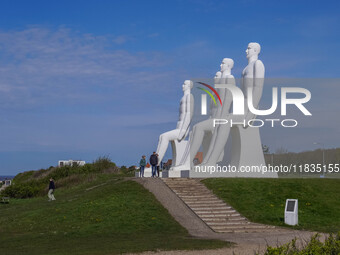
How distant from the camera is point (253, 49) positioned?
85.3ft

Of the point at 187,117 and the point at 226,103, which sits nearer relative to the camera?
the point at 226,103

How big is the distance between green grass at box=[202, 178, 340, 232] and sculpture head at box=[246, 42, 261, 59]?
6.76 metres

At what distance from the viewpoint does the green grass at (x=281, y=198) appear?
738 inches

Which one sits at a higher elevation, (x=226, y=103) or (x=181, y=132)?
(x=226, y=103)

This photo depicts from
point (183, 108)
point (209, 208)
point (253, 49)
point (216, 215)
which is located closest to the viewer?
point (216, 215)

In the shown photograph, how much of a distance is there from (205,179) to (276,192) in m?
3.83

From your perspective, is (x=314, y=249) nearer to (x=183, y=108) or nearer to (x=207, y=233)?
(x=207, y=233)

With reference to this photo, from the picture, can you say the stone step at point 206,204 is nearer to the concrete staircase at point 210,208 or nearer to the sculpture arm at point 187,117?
the concrete staircase at point 210,208

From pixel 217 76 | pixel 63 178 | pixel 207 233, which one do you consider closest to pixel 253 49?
pixel 217 76

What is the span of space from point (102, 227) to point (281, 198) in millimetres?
7923

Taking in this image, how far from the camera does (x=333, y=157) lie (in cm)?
3031

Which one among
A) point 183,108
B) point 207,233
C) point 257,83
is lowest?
point 207,233

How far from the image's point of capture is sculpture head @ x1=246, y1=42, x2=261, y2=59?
26.0 m

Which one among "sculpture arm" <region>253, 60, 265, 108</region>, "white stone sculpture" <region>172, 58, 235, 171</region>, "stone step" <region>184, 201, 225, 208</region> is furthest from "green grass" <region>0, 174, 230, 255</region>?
"sculpture arm" <region>253, 60, 265, 108</region>
